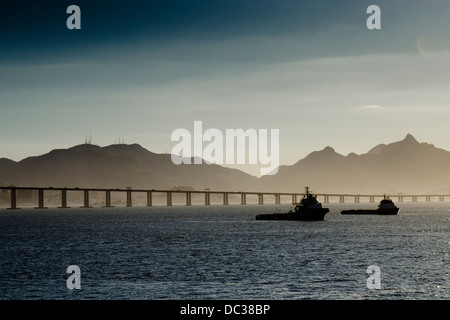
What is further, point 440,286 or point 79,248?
point 79,248

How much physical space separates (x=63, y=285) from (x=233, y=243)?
177 feet

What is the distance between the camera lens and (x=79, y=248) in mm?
98250

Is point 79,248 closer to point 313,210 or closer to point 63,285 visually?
point 63,285
